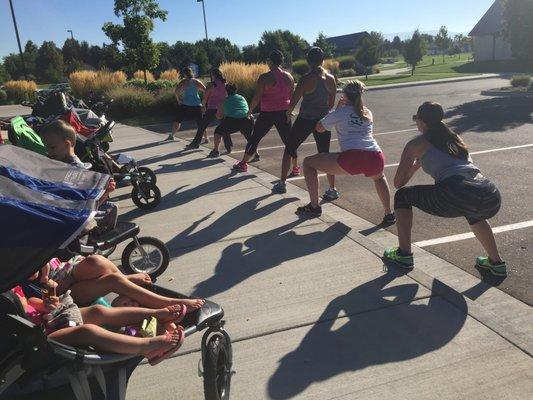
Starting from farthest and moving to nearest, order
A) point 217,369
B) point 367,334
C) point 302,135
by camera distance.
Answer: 1. point 302,135
2. point 367,334
3. point 217,369

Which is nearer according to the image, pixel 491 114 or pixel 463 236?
pixel 463 236

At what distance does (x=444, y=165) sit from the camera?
4.26 metres

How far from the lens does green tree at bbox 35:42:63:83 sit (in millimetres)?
67062

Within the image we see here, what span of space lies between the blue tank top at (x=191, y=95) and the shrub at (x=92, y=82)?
13214 mm

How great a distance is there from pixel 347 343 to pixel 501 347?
95cm

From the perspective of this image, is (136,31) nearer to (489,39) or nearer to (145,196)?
(145,196)

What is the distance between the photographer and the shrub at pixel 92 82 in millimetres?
24594

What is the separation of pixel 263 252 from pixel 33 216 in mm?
2893

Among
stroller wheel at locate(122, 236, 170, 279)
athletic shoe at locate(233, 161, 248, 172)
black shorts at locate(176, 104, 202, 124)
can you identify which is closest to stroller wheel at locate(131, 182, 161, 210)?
athletic shoe at locate(233, 161, 248, 172)

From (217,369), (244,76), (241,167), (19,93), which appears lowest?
(217,369)

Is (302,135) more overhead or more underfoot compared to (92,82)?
more underfoot

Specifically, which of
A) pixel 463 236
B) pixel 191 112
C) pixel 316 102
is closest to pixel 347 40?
pixel 191 112

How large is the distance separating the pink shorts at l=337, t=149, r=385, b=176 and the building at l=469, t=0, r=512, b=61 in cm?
5102

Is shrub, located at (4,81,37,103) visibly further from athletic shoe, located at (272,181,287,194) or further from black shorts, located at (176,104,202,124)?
athletic shoe, located at (272,181,287,194)
